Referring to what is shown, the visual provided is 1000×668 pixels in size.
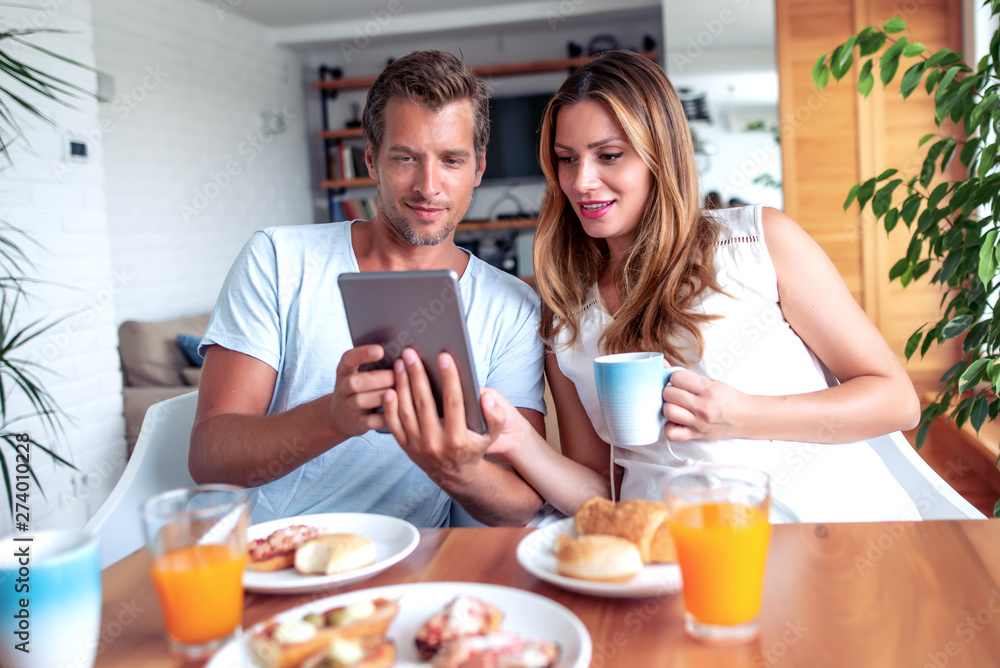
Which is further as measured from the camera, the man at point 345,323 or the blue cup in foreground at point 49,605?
the man at point 345,323

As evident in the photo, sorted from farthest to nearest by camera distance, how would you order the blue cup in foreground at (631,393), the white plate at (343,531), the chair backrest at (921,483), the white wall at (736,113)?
the white wall at (736,113) < the chair backrest at (921,483) < the blue cup in foreground at (631,393) < the white plate at (343,531)

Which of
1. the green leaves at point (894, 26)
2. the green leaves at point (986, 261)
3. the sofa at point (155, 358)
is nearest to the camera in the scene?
the green leaves at point (986, 261)

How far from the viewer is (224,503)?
0.72 m

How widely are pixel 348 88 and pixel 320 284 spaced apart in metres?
5.66

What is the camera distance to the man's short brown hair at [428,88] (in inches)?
60.9

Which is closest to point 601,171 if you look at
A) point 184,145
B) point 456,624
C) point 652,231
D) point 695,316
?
point 652,231

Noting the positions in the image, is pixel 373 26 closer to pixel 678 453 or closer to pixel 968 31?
pixel 968 31

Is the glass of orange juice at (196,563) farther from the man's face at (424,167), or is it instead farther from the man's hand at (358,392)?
the man's face at (424,167)

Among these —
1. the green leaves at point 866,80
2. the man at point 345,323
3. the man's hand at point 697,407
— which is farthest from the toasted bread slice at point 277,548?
the green leaves at point 866,80

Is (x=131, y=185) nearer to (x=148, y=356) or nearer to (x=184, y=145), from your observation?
(x=184, y=145)

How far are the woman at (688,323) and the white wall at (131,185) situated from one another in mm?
2353

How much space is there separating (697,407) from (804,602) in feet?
1.09

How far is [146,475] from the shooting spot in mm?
1380

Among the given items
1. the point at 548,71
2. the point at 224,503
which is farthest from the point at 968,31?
the point at 224,503
